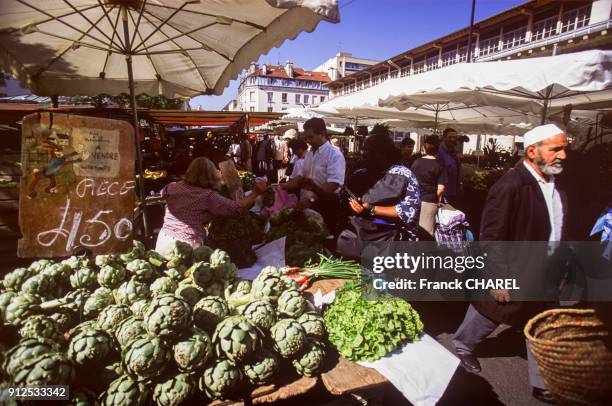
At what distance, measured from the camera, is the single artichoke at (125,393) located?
4.30 ft

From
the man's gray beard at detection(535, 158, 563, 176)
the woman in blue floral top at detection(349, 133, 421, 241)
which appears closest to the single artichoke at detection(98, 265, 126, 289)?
the woman in blue floral top at detection(349, 133, 421, 241)

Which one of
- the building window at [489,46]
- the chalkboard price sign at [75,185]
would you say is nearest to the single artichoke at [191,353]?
the chalkboard price sign at [75,185]

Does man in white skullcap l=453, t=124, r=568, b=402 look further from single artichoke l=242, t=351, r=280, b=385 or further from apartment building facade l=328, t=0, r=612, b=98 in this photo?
apartment building facade l=328, t=0, r=612, b=98

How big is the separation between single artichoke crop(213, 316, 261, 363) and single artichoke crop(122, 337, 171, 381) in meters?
0.23

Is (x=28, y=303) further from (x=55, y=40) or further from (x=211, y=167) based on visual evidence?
(x=55, y=40)

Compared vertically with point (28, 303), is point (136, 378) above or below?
below

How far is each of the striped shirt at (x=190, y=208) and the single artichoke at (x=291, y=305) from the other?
1.40m

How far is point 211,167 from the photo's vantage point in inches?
119

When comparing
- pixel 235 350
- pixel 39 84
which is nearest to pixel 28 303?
pixel 235 350

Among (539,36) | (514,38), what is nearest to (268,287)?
(539,36)

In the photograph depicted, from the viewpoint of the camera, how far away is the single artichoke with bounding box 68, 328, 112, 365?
1.38 meters

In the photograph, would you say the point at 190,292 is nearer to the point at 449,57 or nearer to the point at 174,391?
the point at 174,391

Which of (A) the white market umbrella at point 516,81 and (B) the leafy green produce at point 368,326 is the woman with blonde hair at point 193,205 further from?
(A) the white market umbrella at point 516,81

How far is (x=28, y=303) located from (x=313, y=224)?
2276 millimetres
